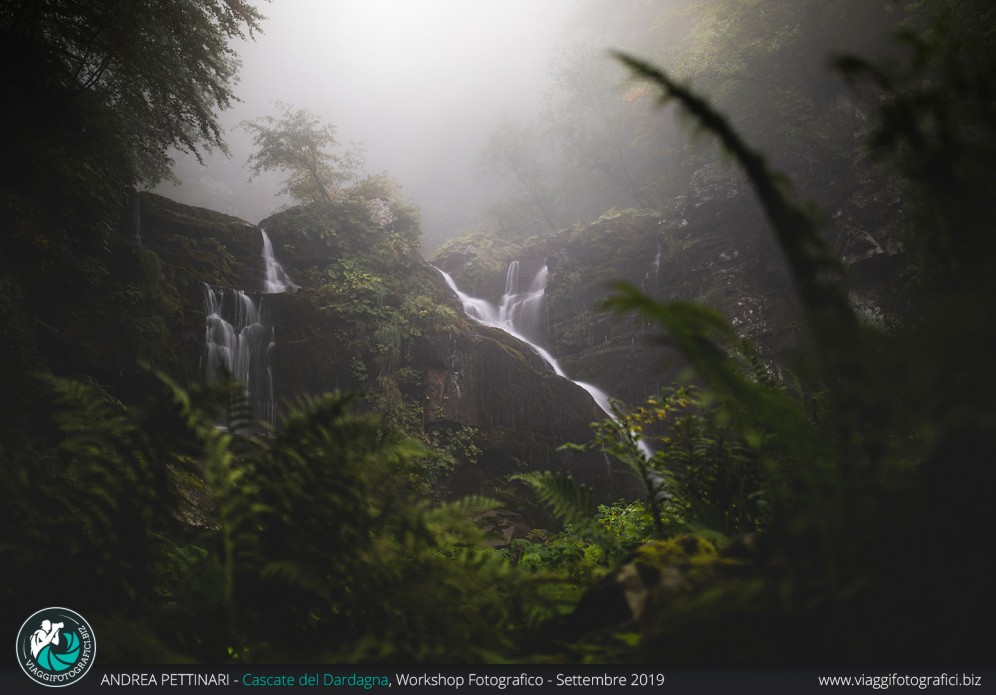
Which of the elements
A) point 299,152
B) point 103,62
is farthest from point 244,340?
point 299,152

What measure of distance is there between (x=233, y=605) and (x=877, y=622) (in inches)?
70.4

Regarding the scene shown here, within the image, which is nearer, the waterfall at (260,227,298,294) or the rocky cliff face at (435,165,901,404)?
the waterfall at (260,227,298,294)

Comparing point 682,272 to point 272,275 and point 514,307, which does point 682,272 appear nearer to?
point 514,307

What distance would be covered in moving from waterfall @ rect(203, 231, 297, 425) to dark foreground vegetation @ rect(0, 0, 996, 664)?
28.3 ft

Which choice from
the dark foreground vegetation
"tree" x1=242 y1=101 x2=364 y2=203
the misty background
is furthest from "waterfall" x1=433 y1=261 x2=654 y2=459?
the misty background

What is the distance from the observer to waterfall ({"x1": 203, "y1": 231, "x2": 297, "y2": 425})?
9.70 metres

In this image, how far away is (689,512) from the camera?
235cm

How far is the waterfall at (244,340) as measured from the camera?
9.70 metres

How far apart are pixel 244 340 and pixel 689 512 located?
35.2 feet

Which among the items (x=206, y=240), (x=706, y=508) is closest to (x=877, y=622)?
(x=706, y=508)

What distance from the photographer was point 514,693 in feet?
4.28

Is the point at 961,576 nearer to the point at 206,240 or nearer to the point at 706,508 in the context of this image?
A: the point at 706,508

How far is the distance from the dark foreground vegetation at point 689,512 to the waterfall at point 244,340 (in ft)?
28.3

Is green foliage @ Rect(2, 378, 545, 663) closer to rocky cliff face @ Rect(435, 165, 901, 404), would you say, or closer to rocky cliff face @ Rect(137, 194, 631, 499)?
rocky cliff face @ Rect(137, 194, 631, 499)
